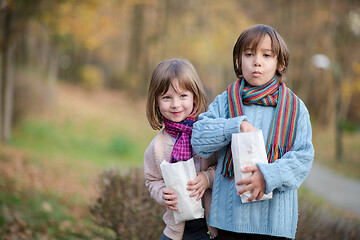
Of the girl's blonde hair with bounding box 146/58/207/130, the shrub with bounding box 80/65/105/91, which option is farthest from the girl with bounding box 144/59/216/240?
the shrub with bounding box 80/65/105/91

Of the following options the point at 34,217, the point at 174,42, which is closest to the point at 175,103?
the point at 34,217

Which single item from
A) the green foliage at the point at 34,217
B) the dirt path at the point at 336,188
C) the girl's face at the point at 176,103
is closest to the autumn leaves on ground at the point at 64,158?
the green foliage at the point at 34,217

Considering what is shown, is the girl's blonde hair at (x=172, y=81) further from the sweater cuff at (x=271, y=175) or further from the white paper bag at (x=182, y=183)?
the sweater cuff at (x=271, y=175)

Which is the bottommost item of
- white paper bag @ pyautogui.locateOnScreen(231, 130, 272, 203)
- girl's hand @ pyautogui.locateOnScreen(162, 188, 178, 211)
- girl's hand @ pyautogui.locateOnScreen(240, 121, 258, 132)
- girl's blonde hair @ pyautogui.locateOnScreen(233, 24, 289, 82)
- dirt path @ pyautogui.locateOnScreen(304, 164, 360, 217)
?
dirt path @ pyautogui.locateOnScreen(304, 164, 360, 217)

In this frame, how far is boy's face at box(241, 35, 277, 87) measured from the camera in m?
1.88

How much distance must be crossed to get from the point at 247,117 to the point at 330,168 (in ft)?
37.3

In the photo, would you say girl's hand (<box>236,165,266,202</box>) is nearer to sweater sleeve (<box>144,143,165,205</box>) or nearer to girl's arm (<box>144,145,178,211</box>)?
girl's arm (<box>144,145,178,211</box>)

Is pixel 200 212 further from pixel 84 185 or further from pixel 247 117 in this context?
pixel 84 185

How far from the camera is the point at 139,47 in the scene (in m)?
21.4

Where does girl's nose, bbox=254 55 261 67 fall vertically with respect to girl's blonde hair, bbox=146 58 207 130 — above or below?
above

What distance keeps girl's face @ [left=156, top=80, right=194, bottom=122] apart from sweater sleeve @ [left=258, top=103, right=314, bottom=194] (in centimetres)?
62

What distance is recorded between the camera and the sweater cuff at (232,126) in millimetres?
1780

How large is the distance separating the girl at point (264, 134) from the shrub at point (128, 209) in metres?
1.29

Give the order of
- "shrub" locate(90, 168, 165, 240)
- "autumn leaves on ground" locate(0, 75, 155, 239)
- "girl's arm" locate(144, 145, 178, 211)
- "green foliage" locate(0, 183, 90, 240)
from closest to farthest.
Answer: "girl's arm" locate(144, 145, 178, 211)
"shrub" locate(90, 168, 165, 240)
"green foliage" locate(0, 183, 90, 240)
"autumn leaves on ground" locate(0, 75, 155, 239)
